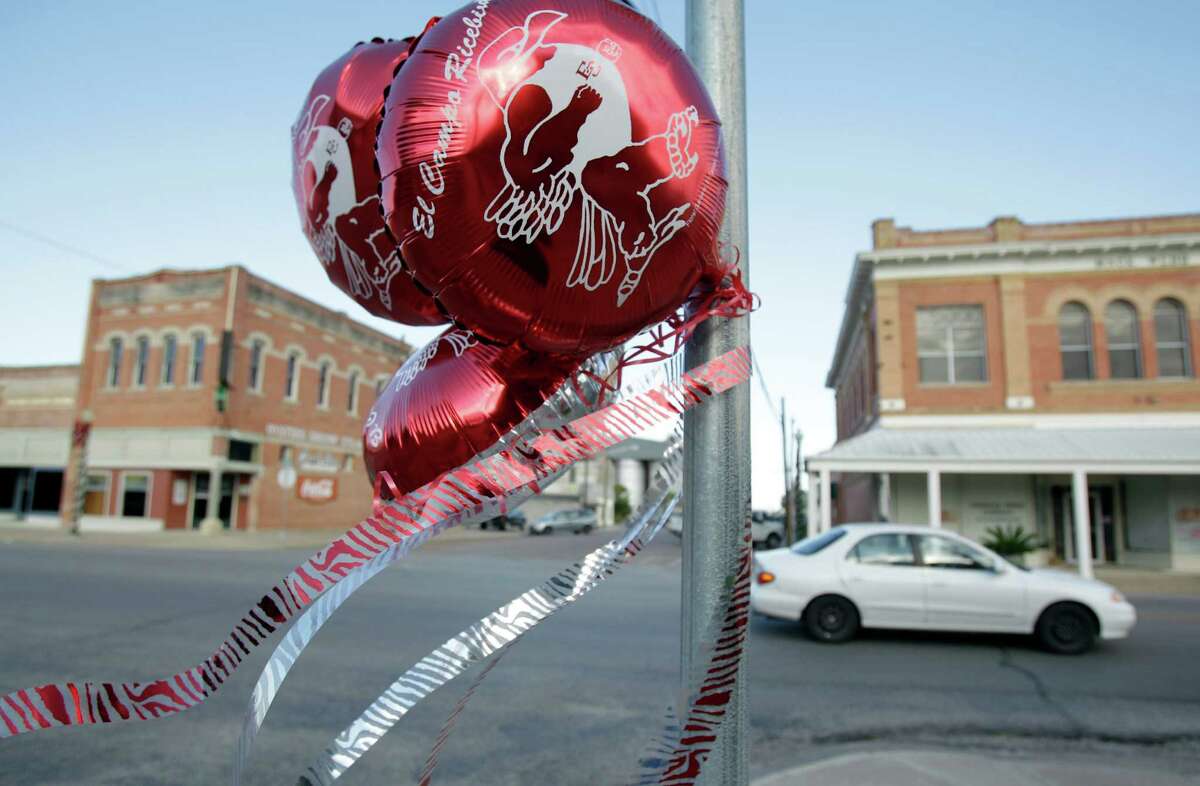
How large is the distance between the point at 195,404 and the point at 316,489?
5801 millimetres

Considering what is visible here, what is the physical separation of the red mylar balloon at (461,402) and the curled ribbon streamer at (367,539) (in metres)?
0.22

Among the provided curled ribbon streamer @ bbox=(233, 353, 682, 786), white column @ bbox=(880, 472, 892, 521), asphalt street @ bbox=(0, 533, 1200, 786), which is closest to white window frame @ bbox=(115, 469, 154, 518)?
asphalt street @ bbox=(0, 533, 1200, 786)

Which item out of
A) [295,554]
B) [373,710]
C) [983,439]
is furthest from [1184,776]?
[295,554]

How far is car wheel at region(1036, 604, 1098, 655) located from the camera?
24.8 feet

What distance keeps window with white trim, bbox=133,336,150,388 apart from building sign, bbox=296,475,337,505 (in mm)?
6317

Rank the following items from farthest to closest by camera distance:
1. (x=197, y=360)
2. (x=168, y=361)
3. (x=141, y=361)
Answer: (x=141, y=361), (x=168, y=361), (x=197, y=360)

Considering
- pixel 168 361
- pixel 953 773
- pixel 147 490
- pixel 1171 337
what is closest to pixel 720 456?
pixel 953 773

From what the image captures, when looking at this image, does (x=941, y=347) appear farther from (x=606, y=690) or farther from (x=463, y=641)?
(x=463, y=641)

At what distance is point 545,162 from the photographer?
1245mm

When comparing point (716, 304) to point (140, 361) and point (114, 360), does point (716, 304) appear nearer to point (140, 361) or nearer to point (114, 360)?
point (140, 361)

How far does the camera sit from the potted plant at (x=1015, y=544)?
1606 cm

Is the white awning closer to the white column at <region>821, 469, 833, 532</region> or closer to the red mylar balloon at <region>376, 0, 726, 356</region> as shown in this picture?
the white column at <region>821, 469, 833, 532</region>

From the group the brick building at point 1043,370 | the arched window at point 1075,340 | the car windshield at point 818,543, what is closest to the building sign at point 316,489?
the brick building at point 1043,370

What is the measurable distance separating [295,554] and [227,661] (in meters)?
18.8
